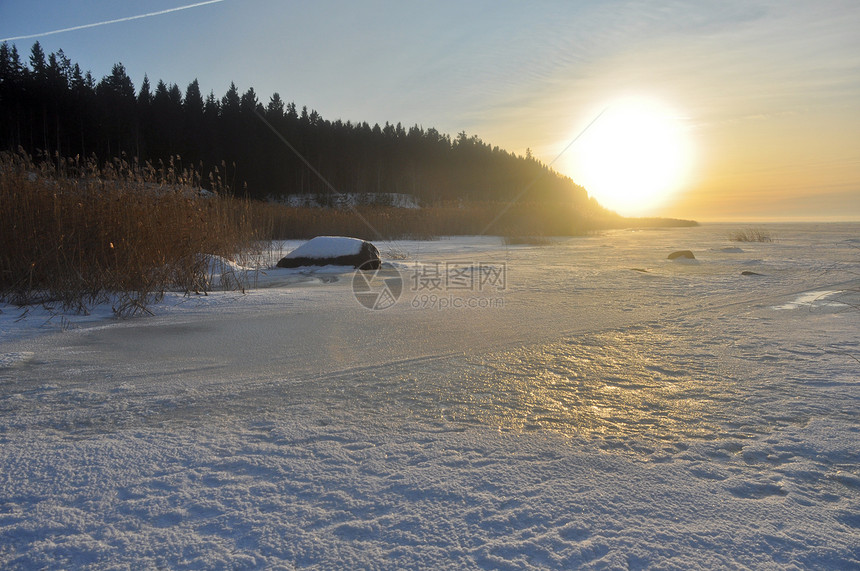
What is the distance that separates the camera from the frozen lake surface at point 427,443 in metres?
1.27

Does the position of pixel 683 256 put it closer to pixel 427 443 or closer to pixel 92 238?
pixel 427 443

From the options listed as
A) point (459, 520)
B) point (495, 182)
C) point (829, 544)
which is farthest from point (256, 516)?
point (495, 182)

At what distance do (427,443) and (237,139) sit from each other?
140 feet

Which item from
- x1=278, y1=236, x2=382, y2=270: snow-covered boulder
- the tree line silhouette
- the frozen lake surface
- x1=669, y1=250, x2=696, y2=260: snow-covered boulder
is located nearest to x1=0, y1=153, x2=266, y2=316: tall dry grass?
the frozen lake surface

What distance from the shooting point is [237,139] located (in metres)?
39.5

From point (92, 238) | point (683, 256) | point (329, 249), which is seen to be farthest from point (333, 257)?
point (683, 256)

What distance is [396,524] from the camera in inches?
52.9

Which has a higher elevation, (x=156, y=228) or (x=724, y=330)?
(x=156, y=228)

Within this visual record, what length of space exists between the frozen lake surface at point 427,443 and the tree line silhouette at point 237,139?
18.7 m

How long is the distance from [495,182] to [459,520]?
60769 millimetres

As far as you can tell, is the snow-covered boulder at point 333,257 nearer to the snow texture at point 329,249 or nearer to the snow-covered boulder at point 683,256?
the snow texture at point 329,249

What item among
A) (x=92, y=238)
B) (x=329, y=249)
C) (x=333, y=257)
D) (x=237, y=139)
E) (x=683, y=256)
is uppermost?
(x=237, y=139)

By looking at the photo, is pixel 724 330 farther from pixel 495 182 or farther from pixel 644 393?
pixel 495 182

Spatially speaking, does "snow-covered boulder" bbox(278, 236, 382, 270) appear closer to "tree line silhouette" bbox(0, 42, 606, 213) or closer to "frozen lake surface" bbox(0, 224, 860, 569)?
"frozen lake surface" bbox(0, 224, 860, 569)
